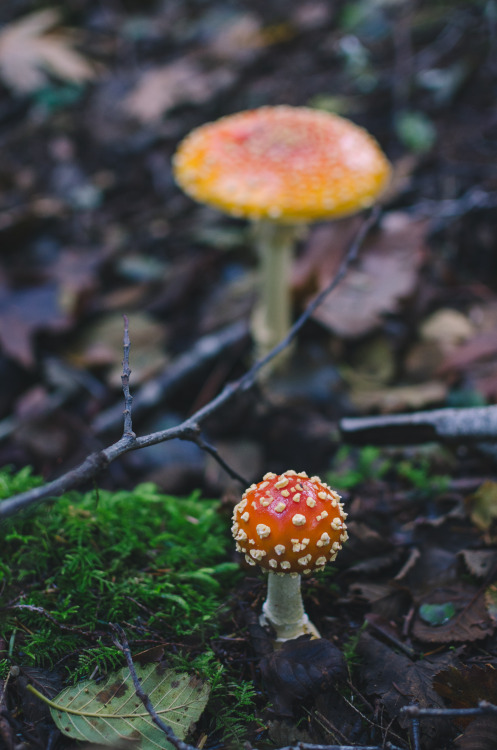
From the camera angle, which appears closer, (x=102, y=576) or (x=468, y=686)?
(x=468, y=686)

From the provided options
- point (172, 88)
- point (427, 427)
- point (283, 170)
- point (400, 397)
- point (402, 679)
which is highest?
point (172, 88)

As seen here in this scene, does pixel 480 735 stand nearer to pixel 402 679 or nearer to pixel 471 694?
pixel 471 694

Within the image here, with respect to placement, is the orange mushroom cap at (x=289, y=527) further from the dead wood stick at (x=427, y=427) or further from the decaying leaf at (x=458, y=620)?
the dead wood stick at (x=427, y=427)

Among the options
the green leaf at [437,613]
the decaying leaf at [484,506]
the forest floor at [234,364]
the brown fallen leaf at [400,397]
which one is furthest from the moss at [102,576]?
the brown fallen leaf at [400,397]

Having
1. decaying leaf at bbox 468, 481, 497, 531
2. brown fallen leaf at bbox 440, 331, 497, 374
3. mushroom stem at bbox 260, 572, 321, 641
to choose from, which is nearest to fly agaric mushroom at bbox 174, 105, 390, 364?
brown fallen leaf at bbox 440, 331, 497, 374

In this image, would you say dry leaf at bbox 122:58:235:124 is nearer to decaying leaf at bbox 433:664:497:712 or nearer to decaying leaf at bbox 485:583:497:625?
decaying leaf at bbox 485:583:497:625

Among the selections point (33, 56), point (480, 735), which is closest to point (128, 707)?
point (480, 735)

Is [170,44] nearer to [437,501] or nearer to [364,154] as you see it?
[364,154]
